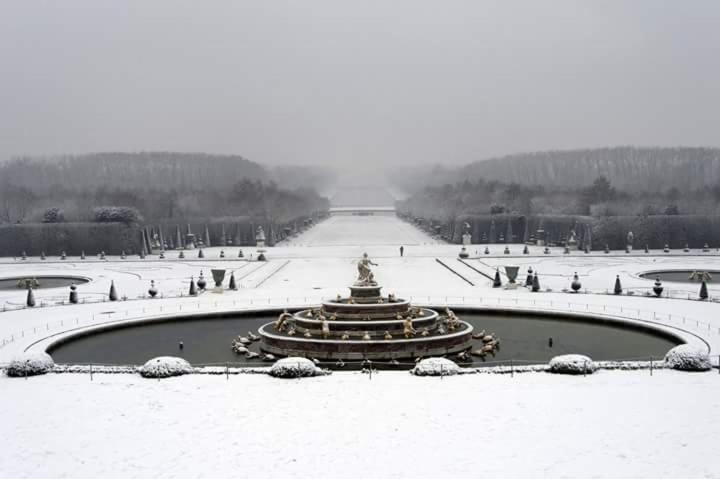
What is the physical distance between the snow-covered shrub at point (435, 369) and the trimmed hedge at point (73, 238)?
66858 mm

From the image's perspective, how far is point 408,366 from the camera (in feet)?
88.2

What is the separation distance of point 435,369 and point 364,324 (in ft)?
23.4

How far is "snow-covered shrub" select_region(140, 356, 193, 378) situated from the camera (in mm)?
22938

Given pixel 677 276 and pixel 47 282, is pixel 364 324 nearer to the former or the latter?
pixel 677 276

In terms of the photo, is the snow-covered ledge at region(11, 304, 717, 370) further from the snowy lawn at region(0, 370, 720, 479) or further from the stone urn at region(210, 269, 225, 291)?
the stone urn at region(210, 269, 225, 291)

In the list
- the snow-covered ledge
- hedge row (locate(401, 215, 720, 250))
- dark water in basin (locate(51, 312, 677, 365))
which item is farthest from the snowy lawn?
hedge row (locate(401, 215, 720, 250))

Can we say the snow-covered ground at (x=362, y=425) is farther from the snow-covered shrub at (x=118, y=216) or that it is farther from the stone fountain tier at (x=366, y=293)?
the snow-covered shrub at (x=118, y=216)

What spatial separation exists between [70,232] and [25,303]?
139 ft

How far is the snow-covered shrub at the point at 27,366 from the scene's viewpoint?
2311 centimetres

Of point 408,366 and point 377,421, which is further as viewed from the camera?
point 408,366

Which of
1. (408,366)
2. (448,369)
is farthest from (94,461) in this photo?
(408,366)

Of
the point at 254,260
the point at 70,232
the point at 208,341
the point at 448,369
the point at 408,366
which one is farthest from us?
the point at 70,232

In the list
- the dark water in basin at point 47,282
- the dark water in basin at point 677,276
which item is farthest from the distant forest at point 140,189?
the dark water in basin at point 677,276

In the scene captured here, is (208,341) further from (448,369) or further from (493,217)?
(493,217)
